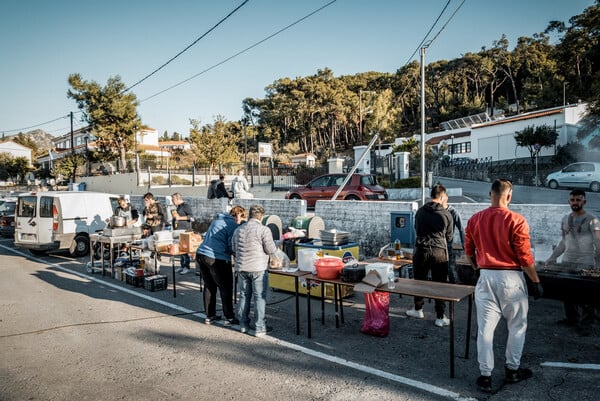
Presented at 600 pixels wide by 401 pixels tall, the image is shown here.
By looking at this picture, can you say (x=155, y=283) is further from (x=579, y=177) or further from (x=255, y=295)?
(x=579, y=177)

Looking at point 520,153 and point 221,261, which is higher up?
point 520,153

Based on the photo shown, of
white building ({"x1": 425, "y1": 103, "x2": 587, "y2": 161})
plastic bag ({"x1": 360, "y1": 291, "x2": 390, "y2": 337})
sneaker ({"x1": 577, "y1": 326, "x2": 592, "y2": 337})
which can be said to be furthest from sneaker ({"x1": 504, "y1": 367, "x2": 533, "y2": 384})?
white building ({"x1": 425, "y1": 103, "x2": 587, "y2": 161})

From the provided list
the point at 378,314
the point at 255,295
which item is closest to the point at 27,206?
the point at 255,295

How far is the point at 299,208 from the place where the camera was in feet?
40.6

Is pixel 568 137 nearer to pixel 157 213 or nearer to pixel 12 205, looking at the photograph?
pixel 157 213

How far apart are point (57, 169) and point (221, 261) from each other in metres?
39.5

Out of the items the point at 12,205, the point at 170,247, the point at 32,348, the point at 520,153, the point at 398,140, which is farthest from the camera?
the point at 398,140

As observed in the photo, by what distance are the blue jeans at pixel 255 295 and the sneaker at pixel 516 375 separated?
289 centimetres

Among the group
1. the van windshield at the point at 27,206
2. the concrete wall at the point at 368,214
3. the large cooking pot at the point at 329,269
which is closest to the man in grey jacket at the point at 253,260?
the large cooking pot at the point at 329,269

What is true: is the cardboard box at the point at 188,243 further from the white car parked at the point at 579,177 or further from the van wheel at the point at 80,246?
the white car parked at the point at 579,177

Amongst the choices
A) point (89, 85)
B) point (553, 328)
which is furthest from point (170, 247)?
point (89, 85)

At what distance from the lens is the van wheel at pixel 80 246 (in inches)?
464

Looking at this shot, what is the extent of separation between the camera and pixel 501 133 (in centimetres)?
4053

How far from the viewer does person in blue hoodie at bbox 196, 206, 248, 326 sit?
19.0 ft
